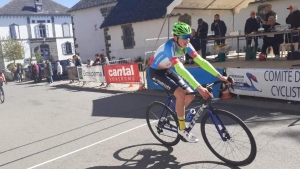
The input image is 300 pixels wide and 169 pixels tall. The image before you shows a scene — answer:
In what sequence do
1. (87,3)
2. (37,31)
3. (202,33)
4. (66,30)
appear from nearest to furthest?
(202,33), (87,3), (37,31), (66,30)

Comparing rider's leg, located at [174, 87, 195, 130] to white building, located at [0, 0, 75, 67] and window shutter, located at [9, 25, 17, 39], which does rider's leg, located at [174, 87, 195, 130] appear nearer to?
white building, located at [0, 0, 75, 67]

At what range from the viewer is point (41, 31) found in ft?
170

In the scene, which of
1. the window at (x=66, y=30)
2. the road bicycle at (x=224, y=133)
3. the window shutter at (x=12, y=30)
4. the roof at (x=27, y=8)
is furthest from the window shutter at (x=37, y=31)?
the road bicycle at (x=224, y=133)

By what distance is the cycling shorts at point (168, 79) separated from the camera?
4797 mm

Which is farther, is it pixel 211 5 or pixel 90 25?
pixel 90 25

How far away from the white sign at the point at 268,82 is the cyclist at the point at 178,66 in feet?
13.0

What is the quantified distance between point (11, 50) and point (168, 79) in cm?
4445

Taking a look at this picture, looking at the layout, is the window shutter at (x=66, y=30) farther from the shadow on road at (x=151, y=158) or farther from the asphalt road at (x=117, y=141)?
the shadow on road at (x=151, y=158)

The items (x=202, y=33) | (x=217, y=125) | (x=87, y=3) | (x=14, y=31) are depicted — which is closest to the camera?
(x=217, y=125)

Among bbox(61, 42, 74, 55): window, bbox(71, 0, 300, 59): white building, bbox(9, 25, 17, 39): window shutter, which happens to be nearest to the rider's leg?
bbox(71, 0, 300, 59): white building

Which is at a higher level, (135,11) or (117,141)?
(135,11)

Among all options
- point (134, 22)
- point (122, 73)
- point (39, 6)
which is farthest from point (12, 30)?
point (122, 73)

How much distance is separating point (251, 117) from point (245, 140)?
2984mm

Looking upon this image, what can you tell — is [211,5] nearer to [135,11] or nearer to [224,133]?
[224,133]
